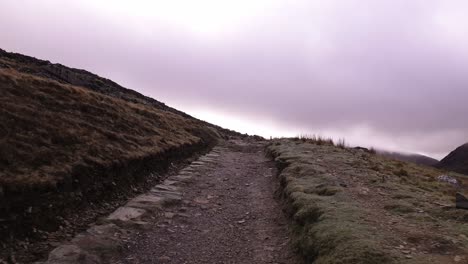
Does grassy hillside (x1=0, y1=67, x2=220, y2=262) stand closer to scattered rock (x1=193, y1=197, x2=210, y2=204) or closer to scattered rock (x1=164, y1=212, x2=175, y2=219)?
scattered rock (x1=164, y1=212, x2=175, y2=219)

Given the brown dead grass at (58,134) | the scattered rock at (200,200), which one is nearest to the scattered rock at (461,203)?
the scattered rock at (200,200)

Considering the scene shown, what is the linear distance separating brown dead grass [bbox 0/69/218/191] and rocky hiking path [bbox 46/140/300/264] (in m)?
2.12

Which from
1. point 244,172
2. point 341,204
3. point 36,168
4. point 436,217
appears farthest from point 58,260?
point 244,172

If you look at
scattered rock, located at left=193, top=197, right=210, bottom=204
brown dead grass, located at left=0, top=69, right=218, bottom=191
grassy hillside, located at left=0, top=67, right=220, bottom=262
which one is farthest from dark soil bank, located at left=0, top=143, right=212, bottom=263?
scattered rock, located at left=193, top=197, right=210, bottom=204

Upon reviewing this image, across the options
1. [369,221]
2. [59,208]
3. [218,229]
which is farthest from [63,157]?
[369,221]

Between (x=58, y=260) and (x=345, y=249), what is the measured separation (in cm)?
568

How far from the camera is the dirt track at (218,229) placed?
1034 cm

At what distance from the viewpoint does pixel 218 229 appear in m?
12.5

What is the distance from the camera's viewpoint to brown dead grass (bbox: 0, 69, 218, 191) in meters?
12.3

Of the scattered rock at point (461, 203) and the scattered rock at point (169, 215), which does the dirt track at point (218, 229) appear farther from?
the scattered rock at point (461, 203)

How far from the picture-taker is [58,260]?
9164 millimetres

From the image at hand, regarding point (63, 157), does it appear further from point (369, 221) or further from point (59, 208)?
point (369, 221)

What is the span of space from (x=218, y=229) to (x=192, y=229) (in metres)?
0.71

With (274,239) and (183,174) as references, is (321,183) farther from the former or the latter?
(183,174)
